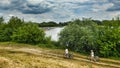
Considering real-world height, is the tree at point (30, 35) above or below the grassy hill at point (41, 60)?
above

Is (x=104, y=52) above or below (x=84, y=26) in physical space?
below

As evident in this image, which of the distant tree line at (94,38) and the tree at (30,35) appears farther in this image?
the tree at (30,35)

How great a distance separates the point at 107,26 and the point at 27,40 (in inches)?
790

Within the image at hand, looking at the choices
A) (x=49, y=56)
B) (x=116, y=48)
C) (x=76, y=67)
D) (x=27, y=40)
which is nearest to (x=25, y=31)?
(x=27, y=40)

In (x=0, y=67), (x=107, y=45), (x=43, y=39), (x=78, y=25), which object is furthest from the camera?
(x=43, y=39)

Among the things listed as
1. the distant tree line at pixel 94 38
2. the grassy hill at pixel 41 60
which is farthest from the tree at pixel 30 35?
the distant tree line at pixel 94 38

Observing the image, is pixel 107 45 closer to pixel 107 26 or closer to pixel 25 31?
pixel 107 26

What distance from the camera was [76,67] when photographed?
41469mm

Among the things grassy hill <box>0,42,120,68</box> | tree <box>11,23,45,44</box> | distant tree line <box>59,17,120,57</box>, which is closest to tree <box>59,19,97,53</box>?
distant tree line <box>59,17,120,57</box>

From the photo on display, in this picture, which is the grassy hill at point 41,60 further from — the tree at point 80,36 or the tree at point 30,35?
the tree at point 30,35

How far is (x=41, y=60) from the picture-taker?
1750 inches

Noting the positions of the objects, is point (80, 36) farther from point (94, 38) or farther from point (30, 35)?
point (30, 35)

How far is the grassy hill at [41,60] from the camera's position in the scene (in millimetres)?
38875

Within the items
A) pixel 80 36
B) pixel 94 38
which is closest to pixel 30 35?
pixel 80 36
